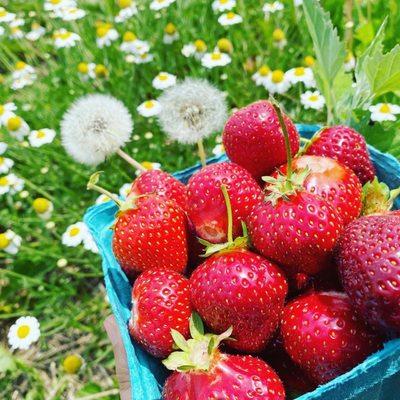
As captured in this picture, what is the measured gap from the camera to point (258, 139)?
32.9 inches

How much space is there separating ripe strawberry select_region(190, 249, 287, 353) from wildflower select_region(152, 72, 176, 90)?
3.08 feet

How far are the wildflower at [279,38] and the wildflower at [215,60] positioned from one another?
14cm

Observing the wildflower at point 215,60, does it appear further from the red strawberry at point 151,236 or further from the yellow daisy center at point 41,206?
the red strawberry at point 151,236

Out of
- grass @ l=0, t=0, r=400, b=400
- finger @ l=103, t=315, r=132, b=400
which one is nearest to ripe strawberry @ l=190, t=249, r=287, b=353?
finger @ l=103, t=315, r=132, b=400

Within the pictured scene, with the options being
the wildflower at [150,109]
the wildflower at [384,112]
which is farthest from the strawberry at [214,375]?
the wildflower at [150,109]

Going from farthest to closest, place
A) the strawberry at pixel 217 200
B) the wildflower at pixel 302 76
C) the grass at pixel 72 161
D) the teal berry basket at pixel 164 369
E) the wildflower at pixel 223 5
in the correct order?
1. the wildflower at pixel 223 5
2. the wildflower at pixel 302 76
3. the grass at pixel 72 161
4. the strawberry at pixel 217 200
5. the teal berry basket at pixel 164 369

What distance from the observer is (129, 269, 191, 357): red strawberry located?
2.37 ft

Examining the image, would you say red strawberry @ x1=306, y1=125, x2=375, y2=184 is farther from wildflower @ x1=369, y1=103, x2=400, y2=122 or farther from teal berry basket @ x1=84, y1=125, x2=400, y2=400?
wildflower @ x1=369, y1=103, x2=400, y2=122

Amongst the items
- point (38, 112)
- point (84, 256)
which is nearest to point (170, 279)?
Result: point (84, 256)

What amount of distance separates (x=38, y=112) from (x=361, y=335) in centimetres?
124

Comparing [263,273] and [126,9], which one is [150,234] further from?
[126,9]

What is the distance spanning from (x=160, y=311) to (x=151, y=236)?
10cm

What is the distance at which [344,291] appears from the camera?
2.39 ft

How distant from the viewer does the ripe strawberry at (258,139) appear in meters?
0.83
